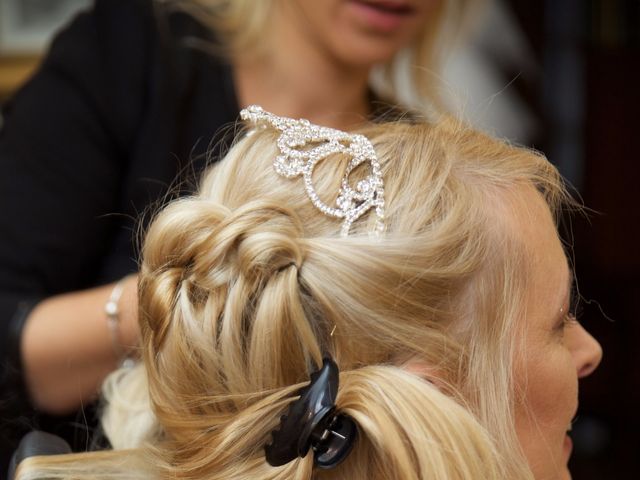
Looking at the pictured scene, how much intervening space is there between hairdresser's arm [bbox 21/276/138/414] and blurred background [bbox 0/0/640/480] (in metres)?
1.90

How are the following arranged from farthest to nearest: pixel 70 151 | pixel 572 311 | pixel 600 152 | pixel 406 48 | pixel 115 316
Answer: pixel 600 152, pixel 406 48, pixel 70 151, pixel 115 316, pixel 572 311

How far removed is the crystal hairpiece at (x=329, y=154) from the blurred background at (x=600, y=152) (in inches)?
77.6

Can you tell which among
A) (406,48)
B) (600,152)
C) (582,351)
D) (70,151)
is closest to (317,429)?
(582,351)

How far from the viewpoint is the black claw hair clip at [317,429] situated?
0.74m

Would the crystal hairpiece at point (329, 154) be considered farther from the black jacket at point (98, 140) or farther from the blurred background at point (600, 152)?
the blurred background at point (600, 152)

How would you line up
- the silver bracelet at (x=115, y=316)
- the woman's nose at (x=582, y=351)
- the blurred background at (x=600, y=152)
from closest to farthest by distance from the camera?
the woman's nose at (x=582, y=351), the silver bracelet at (x=115, y=316), the blurred background at (x=600, y=152)

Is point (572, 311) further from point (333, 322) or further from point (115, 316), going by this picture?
point (115, 316)

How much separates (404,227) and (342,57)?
0.50 meters

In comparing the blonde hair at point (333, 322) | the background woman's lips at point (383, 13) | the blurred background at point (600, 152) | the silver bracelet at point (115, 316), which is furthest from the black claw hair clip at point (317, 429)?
the blurred background at point (600, 152)

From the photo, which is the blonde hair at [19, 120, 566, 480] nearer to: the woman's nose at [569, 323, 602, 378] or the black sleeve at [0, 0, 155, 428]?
the woman's nose at [569, 323, 602, 378]

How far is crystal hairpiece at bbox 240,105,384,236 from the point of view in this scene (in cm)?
85

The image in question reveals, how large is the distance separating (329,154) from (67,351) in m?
0.44

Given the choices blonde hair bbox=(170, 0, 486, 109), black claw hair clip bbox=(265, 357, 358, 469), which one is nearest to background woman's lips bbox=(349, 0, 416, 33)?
blonde hair bbox=(170, 0, 486, 109)

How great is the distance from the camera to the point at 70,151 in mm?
1239
